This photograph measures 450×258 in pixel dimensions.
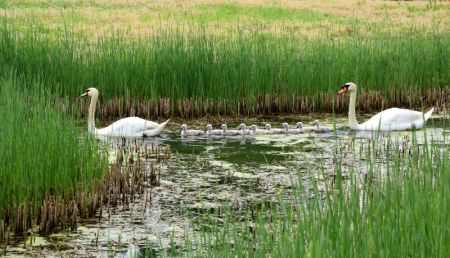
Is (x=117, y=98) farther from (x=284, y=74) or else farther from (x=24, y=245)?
(x=24, y=245)

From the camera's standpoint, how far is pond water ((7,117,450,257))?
23.7 feet

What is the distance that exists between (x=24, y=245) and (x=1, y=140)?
1.03 m

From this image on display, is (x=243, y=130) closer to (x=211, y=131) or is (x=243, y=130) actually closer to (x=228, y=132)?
(x=228, y=132)

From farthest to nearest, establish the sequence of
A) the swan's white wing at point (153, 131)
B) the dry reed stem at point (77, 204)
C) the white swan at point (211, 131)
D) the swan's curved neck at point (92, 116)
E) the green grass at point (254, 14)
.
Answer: the green grass at point (254, 14), the white swan at point (211, 131), the swan's white wing at point (153, 131), the swan's curved neck at point (92, 116), the dry reed stem at point (77, 204)

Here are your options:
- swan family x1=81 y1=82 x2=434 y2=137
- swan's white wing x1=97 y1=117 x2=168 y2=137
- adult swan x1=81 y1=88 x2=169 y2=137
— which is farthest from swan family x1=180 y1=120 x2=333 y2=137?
swan's white wing x1=97 y1=117 x2=168 y2=137

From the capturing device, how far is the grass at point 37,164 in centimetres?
764

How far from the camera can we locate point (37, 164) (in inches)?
313

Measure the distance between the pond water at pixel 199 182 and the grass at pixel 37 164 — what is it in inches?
12.2

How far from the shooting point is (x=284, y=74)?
14.0m

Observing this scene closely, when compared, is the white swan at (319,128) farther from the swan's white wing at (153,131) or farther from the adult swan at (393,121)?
the swan's white wing at (153,131)

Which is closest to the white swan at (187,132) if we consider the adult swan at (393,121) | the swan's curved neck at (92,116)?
the swan's curved neck at (92,116)

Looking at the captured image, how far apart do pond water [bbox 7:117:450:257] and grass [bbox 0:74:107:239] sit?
31 centimetres

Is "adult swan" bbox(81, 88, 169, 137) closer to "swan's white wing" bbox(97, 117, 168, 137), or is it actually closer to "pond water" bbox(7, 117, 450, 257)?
"swan's white wing" bbox(97, 117, 168, 137)

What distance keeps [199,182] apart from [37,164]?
1908mm
